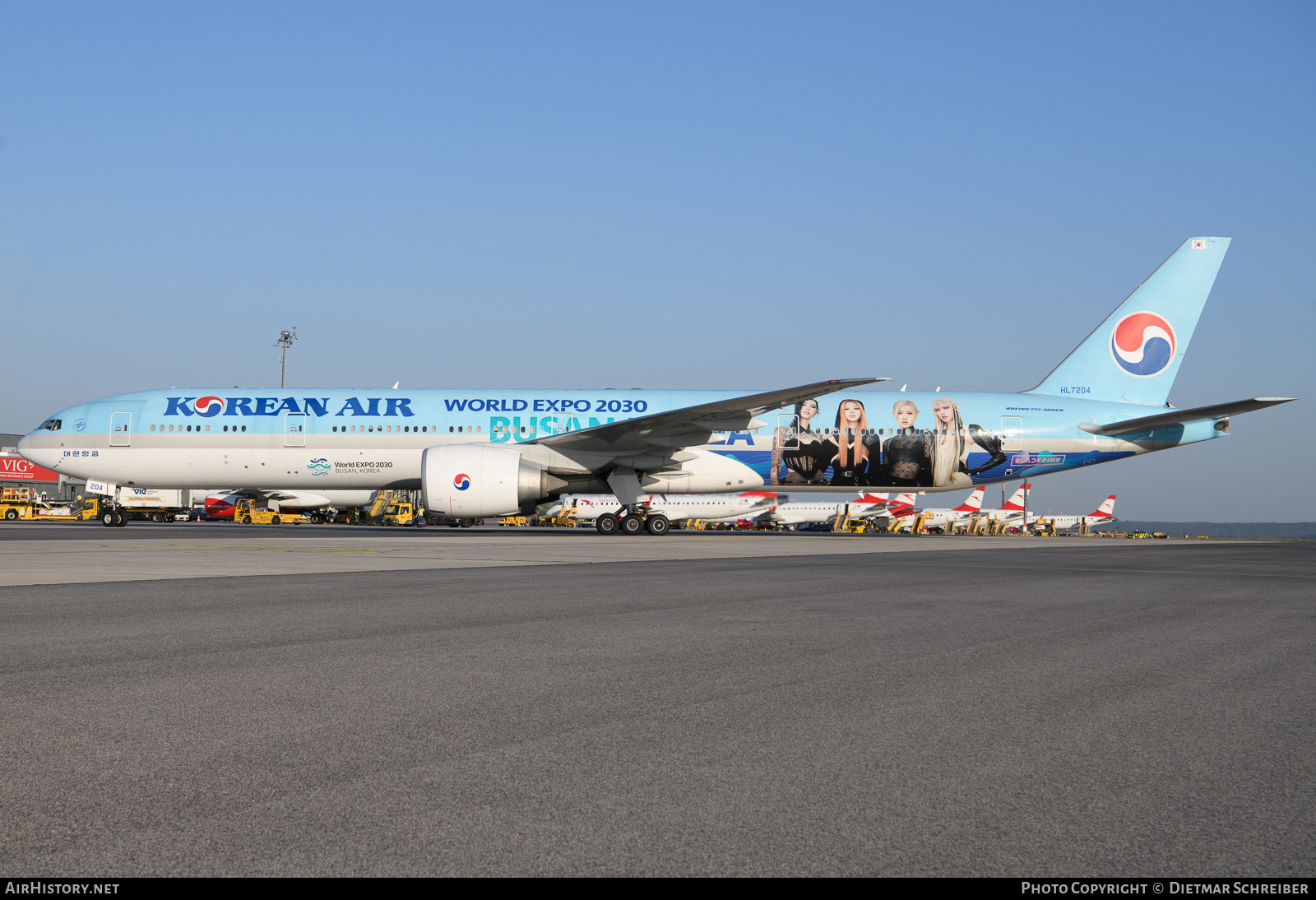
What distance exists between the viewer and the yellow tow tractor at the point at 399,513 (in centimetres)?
5122

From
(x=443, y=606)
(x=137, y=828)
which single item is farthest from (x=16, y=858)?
(x=443, y=606)

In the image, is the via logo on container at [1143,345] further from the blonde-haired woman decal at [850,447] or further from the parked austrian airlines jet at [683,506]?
the parked austrian airlines jet at [683,506]

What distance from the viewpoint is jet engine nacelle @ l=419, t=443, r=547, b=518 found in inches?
940

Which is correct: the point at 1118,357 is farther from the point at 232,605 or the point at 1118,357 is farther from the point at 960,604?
the point at 232,605

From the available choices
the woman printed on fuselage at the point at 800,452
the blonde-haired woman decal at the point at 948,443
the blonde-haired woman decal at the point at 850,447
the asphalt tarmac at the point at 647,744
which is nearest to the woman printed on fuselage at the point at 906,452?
the blonde-haired woman decal at the point at 948,443

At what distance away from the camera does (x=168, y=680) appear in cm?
492

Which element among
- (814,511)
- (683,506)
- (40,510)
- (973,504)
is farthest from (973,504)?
(40,510)

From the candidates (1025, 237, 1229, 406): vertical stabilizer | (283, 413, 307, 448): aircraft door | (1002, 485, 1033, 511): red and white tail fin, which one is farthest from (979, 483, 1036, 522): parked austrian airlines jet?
(283, 413, 307, 448): aircraft door

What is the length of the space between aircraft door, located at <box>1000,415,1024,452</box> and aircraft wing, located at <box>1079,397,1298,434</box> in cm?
181

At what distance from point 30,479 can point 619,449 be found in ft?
230

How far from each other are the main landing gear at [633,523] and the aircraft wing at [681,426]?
3187 mm

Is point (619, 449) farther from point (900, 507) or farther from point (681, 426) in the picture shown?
point (900, 507)

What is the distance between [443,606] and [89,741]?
15.8 feet

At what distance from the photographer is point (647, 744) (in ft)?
12.5
